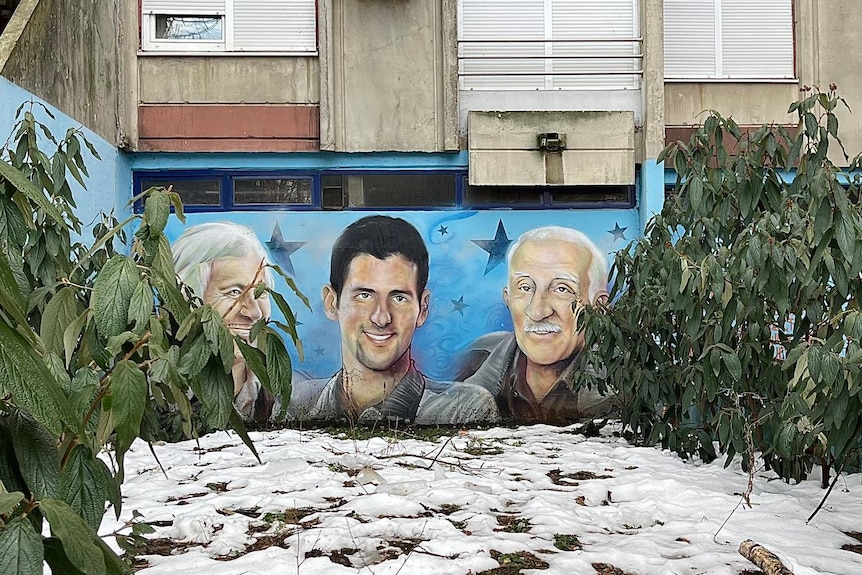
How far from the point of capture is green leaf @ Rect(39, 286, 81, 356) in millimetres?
A: 1900

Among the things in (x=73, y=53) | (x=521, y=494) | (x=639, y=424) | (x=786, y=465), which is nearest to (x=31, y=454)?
(x=521, y=494)

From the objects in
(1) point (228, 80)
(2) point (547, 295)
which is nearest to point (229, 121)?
A: (1) point (228, 80)

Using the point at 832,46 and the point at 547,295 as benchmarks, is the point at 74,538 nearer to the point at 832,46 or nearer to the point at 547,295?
the point at 547,295

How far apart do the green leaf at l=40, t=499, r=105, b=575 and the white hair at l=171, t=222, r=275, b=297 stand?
8.88 metres

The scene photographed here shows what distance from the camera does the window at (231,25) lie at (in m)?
9.80

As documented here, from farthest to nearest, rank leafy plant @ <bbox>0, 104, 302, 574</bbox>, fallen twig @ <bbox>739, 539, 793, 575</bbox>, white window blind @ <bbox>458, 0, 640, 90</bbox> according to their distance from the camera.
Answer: white window blind @ <bbox>458, 0, 640, 90</bbox> < fallen twig @ <bbox>739, 539, 793, 575</bbox> < leafy plant @ <bbox>0, 104, 302, 574</bbox>

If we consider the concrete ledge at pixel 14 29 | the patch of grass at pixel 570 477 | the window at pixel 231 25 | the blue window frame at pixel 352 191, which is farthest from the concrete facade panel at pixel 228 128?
the patch of grass at pixel 570 477

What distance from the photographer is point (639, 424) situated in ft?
25.2

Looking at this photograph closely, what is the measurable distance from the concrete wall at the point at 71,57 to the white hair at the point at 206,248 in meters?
1.40

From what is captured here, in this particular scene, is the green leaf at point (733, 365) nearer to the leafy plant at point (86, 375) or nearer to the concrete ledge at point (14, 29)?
the leafy plant at point (86, 375)

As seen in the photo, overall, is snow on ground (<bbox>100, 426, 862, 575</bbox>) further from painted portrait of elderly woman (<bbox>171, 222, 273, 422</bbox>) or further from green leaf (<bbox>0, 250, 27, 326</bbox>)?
green leaf (<bbox>0, 250, 27, 326</bbox>)

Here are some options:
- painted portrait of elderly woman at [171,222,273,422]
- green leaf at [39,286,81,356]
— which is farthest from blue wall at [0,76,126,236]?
green leaf at [39,286,81,356]

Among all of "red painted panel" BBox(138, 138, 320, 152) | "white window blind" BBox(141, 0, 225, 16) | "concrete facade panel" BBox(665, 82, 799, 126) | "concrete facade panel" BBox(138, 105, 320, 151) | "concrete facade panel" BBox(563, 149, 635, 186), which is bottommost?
A: "concrete facade panel" BBox(563, 149, 635, 186)

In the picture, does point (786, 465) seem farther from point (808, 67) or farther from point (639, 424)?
point (808, 67)
